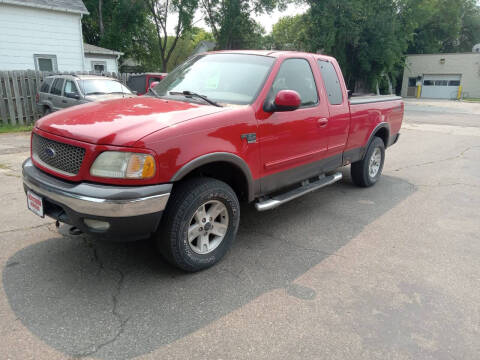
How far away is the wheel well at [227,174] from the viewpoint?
11.0 feet

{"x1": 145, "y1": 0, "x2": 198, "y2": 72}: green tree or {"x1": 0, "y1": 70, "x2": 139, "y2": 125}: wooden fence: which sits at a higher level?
{"x1": 145, "y1": 0, "x2": 198, "y2": 72}: green tree

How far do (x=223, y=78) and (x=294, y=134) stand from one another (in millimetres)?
966

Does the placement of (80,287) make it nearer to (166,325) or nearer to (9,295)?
(9,295)

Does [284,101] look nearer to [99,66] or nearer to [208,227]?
[208,227]

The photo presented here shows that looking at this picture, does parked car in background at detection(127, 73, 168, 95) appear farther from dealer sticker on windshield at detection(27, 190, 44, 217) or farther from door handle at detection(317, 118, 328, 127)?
→ dealer sticker on windshield at detection(27, 190, 44, 217)

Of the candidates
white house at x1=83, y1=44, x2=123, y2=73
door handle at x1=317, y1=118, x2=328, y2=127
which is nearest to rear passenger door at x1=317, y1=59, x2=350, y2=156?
door handle at x1=317, y1=118, x2=328, y2=127

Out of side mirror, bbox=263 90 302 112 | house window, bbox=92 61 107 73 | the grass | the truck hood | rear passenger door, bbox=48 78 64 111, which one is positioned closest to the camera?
the truck hood

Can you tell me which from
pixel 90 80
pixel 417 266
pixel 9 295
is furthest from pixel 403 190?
pixel 90 80

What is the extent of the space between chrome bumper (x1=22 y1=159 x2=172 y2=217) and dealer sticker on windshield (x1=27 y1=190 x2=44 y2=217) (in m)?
0.18

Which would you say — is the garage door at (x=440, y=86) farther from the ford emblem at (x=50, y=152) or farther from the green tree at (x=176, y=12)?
the ford emblem at (x=50, y=152)

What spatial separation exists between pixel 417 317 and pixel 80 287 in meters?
2.65

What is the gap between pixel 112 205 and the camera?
8.71 feet

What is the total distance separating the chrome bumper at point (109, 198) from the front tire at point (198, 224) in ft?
0.67

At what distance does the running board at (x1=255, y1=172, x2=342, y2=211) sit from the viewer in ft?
12.4
